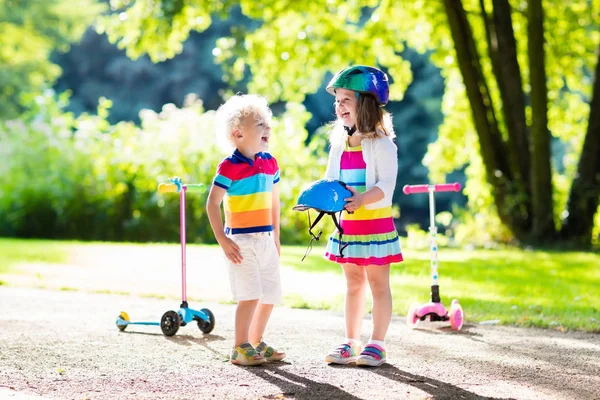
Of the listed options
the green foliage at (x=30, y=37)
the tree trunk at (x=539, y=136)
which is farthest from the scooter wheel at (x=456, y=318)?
the green foliage at (x=30, y=37)

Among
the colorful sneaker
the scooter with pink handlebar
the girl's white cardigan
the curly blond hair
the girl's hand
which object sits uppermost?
the curly blond hair

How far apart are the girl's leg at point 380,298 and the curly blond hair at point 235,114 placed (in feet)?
3.24

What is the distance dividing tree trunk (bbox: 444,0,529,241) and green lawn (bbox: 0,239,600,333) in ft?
3.42

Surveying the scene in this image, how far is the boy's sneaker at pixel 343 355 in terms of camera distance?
477 centimetres

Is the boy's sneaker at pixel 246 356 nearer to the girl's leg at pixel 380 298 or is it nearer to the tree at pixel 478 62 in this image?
the girl's leg at pixel 380 298

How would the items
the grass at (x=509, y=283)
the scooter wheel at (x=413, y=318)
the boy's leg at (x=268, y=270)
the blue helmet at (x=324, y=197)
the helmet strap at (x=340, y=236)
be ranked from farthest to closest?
the grass at (x=509, y=283)
the scooter wheel at (x=413, y=318)
the boy's leg at (x=268, y=270)
the helmet strap at (x=340, y=236)
the blue helmet at (x=324, y=197)

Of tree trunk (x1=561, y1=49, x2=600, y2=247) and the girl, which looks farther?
tree trunk (x1=561, y1=49, x2=600, y2=247)

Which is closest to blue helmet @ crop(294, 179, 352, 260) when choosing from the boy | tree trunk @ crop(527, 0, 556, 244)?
the boy

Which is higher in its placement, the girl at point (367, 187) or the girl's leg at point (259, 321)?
the girl at point (367, 187)

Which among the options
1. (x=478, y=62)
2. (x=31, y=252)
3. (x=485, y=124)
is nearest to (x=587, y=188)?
(x=485, y=124)

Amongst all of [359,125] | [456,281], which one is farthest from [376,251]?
[456,281]

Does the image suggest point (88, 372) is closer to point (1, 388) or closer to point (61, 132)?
point (1, 388)

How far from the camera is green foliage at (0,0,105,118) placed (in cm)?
3016

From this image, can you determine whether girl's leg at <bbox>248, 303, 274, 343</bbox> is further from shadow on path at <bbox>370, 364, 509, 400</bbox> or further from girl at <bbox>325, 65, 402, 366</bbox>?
shadow on path at <bbox>370, 364, 509, 400</bbox>
